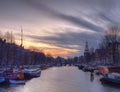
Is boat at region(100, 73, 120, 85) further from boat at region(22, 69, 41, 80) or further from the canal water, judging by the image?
boat at region(22, 69, 41, 80)

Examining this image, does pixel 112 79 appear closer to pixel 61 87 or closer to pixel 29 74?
pixel 61 87

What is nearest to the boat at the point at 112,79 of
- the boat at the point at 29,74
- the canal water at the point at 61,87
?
the canal water at the point at 61,87

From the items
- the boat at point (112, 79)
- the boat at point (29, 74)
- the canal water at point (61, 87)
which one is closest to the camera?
the canal water at point (61, 87)

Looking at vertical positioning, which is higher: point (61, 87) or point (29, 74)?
point (29, 74)

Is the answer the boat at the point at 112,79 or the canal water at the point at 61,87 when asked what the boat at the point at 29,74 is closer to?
the canal water at the point at 61,87

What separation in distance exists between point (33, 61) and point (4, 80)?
395 ft

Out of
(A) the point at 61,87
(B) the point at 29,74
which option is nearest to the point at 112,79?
(A) the point at 61,87

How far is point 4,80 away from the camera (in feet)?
191

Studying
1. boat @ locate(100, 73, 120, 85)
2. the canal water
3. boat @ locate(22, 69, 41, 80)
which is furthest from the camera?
boat @ locate(22, 69, 41, 80)

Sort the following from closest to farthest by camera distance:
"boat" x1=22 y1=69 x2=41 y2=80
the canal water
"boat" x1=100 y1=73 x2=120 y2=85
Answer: the canal water, "boat" x1=100 y1=73 x2=120 y2=85, "boat" x1=22 y1=69 x2=41 y2=80

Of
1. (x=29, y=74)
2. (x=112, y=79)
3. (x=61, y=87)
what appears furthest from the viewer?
(x=29, y=74)

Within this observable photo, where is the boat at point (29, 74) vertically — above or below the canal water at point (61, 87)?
above

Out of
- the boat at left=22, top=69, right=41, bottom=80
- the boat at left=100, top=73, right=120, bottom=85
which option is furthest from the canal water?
the boat at left=22, top=69, right=41, bottom=80

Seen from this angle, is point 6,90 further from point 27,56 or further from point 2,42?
point 27,56
